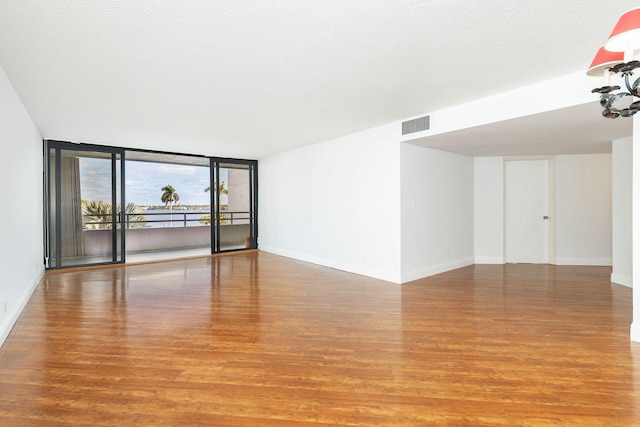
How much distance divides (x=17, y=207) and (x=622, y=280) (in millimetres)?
8047

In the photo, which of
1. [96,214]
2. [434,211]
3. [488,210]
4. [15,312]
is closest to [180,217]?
[96,214]

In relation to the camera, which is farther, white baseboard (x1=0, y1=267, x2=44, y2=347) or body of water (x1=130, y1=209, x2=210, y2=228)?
body of water (x1=130, y1=209, x2=210, y2=228)

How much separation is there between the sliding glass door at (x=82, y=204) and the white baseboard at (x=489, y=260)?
730cm

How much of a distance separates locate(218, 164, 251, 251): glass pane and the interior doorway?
6.17 m

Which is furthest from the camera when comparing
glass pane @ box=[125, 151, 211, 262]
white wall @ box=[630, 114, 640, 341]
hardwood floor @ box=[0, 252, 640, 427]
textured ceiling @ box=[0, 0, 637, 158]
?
glass pane @ box=[125, 151, 211, 262]

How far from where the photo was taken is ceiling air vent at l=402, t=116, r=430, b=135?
4492mm

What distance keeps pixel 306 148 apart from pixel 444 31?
15.8 feet

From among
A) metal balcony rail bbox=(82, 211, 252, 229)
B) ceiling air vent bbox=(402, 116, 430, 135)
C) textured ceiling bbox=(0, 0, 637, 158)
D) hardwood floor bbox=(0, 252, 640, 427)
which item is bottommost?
hardwood floor bbox=(0, 252, 640, 427)

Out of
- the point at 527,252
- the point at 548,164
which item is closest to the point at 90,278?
the point at 527,252

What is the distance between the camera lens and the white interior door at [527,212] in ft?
21.8

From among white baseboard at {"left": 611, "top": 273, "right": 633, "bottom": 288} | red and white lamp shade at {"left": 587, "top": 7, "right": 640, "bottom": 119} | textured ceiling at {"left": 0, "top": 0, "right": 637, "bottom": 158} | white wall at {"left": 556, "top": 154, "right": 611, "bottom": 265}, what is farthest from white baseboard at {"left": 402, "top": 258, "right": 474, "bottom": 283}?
red and white lamp shade at {"left": 587, "top": 7, "right": 640, "bottom": 119}

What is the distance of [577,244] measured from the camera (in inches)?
254

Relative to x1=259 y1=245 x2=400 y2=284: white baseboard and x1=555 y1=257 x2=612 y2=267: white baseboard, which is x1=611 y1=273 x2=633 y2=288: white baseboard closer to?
x1=555 y1=257 x2=612 y2=267: white baseboard

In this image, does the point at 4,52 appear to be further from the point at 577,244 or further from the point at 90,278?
the point at 577,244
